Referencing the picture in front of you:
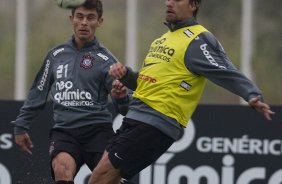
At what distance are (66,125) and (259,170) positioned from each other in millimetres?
2486

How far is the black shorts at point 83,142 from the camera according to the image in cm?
916

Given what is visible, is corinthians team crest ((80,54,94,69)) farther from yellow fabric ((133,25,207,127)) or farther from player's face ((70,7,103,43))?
yellow fabric ((133,25,207,127))

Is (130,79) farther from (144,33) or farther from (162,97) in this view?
(144,33)

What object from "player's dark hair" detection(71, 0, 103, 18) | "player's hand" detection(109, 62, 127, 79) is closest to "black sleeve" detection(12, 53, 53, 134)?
"player's dark hair" detection(71, 0, 103, 18)

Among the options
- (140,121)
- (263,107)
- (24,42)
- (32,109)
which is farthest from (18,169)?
(24,42)

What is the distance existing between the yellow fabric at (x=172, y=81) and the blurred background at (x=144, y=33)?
19.3m

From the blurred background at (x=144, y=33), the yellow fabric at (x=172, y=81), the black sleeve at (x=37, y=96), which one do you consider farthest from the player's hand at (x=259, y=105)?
the blurred background at (x=144, y=33)

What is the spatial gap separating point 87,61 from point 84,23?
30 cm

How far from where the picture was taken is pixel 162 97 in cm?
841

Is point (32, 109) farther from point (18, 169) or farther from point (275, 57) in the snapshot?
point (275, 57)

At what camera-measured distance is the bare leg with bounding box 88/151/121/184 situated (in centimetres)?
841

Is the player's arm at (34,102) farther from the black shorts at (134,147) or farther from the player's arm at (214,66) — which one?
the player's arm at (214,66)

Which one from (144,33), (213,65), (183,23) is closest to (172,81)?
(213,65)

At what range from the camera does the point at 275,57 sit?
2941 centimetres
